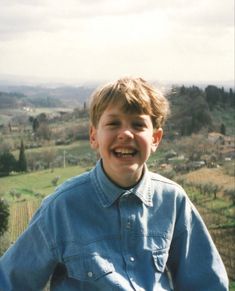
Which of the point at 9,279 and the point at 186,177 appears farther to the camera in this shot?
the point at 186,177

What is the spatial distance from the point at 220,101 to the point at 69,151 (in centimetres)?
2170

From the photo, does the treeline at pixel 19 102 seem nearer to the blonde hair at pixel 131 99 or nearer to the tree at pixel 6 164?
the tree at pixel 6 164

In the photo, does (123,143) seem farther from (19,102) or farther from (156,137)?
(19,102)

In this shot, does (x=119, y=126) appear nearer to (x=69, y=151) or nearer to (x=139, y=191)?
(x=139, y=191)

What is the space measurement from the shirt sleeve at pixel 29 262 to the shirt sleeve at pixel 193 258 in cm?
45

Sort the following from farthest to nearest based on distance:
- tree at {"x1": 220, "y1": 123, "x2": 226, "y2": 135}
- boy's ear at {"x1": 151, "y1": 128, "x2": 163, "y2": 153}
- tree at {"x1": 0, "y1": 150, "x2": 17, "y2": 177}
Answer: tree at {"x1": 220, "y1": 123, "x2": 226, "y2": 135} → tree at {"x1": 0, "y1": 150, "x2": 17, "y2": 177} → boy's ear at {"x1": 151, "y1": 128, "x2": 163, "y2": 153}

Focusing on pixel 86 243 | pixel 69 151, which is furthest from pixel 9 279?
pixel 69 151

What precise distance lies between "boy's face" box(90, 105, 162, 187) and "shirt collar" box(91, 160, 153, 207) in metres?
0.02

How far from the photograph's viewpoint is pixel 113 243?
1.63 metres

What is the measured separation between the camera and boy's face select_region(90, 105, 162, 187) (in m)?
1.64

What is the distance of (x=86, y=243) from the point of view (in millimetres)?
1595

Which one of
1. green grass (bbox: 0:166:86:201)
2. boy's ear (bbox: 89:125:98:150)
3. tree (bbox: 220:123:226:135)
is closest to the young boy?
boy's ear (bbox: 89:125:98:150)

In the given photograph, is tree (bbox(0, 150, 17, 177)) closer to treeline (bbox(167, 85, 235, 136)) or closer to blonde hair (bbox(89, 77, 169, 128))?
treeline (bbox(167, 85, 235, 136))

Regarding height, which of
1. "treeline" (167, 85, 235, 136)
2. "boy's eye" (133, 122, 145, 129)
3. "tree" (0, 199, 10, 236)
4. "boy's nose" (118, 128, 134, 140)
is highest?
"boy's eye" (133, 122, 145, 129)
